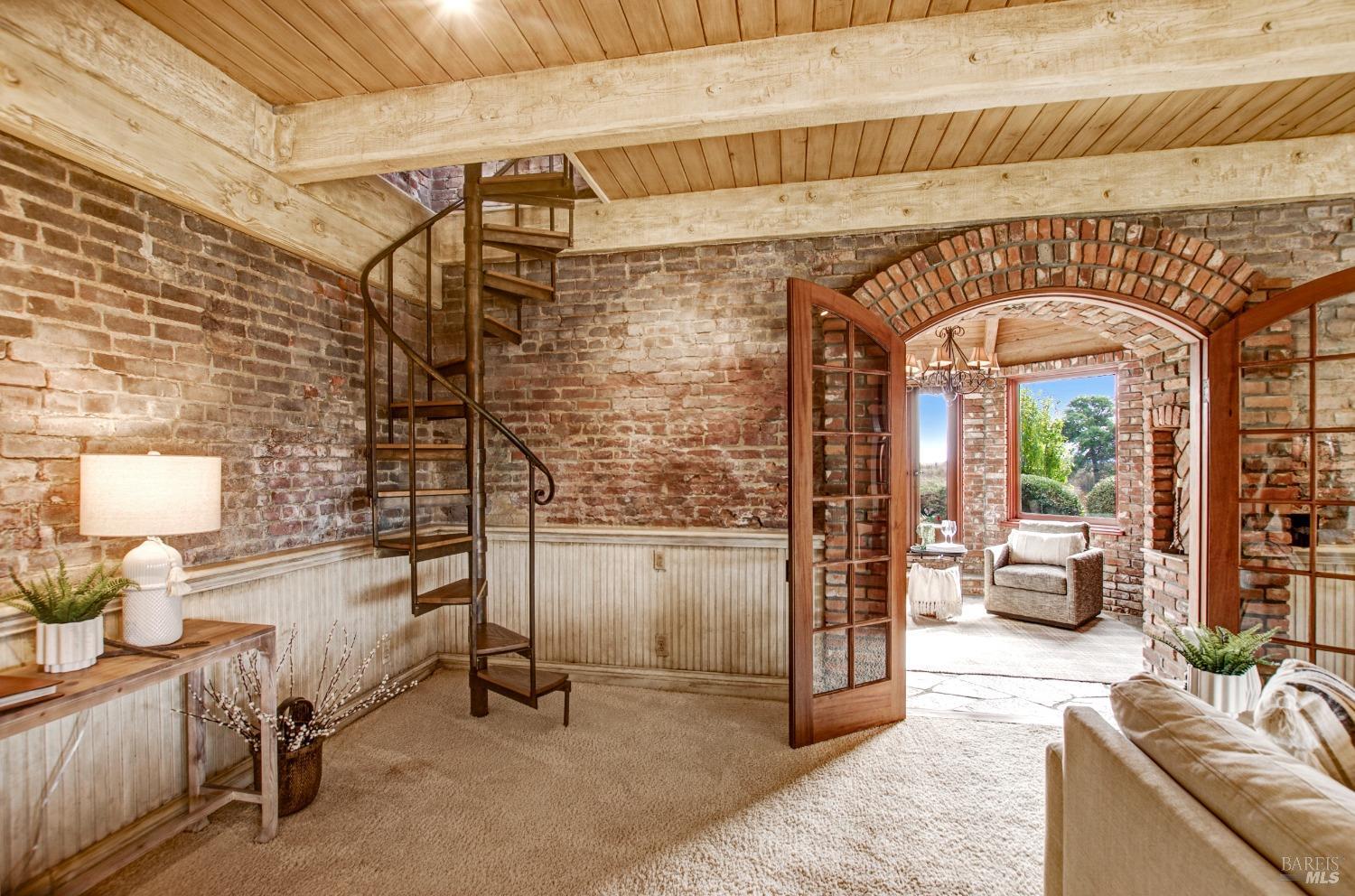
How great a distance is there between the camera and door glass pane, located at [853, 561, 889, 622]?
125 inches

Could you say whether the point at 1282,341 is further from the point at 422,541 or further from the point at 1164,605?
the point at 422,541

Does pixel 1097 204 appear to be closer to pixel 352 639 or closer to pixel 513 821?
pixel 513 821

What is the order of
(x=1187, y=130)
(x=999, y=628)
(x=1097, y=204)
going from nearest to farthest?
(x=1187, y=130)
(x=1097, y=204)
(x=999, y=628)

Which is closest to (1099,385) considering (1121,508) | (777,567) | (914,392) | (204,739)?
(1121,508)

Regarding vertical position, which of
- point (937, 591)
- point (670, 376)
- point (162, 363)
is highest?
point (670, 376)

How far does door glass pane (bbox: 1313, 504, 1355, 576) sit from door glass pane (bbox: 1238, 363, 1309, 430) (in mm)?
458

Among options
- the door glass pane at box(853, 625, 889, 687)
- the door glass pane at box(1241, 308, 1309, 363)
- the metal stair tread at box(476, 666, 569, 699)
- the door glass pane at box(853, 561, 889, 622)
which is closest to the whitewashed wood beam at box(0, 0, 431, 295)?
the metal stair tread at box(476, 666, 569, 699)

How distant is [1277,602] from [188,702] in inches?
193

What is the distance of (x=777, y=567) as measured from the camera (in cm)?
340

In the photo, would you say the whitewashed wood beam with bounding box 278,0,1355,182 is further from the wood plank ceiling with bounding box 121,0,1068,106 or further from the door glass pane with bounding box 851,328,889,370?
the door glass pane with bounding box 851,328,889,370

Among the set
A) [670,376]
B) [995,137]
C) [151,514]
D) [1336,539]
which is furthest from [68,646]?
[1336,539]

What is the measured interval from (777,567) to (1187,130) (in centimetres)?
295

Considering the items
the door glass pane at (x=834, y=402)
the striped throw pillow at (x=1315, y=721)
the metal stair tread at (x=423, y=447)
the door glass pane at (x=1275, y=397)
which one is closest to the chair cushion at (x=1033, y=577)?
the door glass pane at (x=1275, y=397)

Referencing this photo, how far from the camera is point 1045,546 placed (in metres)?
5.27
